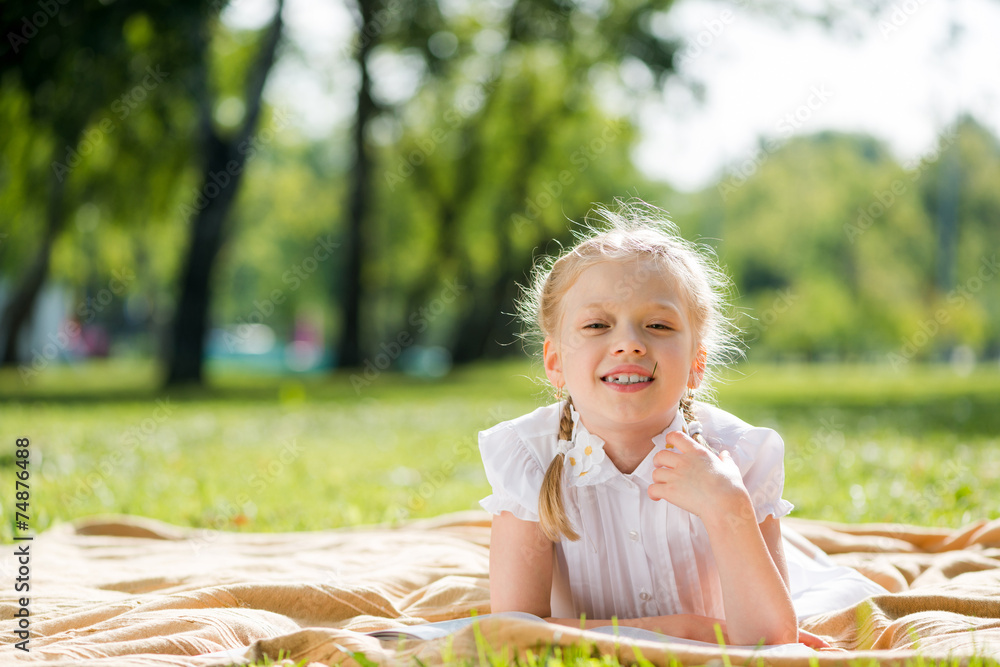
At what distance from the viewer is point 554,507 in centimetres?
262

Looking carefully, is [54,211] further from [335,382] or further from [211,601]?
[211,601]

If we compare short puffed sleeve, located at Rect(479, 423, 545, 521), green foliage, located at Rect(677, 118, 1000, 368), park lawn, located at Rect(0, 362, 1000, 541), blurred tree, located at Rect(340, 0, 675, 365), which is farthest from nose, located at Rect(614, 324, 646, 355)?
green foliage, located at Rect(677, 118, 1000, 368)

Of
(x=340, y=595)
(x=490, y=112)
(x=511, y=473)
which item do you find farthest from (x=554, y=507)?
(x=490, y=112)

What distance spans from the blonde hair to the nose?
22 centimetres

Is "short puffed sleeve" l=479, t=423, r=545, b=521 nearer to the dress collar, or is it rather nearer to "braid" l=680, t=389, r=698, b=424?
the dress collar

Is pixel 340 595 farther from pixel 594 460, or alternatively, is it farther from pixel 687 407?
pixel 687 407

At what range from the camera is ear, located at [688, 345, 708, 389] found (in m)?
2.85

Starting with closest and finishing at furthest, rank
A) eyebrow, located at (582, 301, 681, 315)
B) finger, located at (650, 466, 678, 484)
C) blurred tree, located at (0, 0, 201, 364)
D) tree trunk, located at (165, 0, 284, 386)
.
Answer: finger, located at (650, 466, 678, 484) → eyebrow, located at (582, 301, 681, 315) → blurred tree, located at (0, 0, 201, 364) → tree trunk, located at (165, 0, 284, 386)

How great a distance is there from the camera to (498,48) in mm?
25109

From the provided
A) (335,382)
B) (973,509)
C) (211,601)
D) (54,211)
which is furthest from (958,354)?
(211,601)

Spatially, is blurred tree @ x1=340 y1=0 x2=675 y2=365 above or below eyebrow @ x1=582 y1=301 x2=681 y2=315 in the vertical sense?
above

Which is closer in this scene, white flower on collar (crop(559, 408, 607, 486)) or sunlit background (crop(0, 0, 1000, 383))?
white flower on collar (crop(559, 408, 607, 486))

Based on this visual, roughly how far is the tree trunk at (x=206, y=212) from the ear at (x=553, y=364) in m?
14.1

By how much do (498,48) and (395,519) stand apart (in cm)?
2173
